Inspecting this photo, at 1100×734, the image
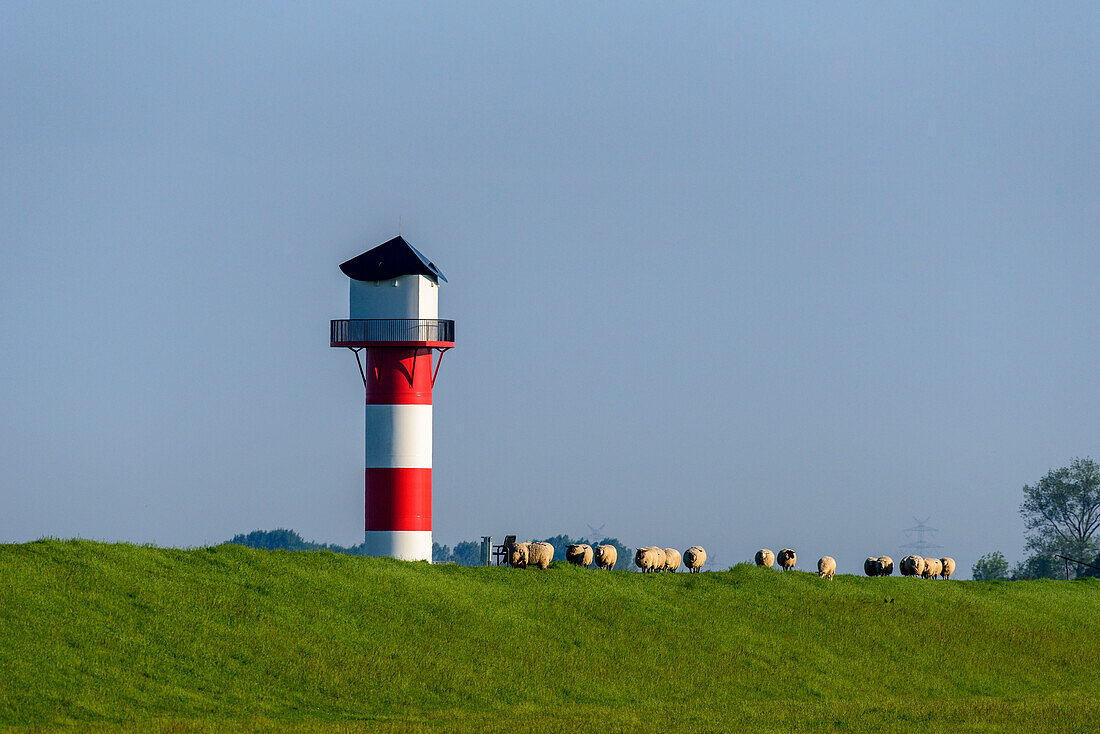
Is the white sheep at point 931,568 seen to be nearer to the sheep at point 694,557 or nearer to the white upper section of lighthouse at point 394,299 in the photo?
the sheep at point 694,557

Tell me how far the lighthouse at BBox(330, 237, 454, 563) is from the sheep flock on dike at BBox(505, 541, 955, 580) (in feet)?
15.6

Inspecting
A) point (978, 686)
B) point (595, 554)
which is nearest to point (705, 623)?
point (978, 686)

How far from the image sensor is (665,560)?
209 ft

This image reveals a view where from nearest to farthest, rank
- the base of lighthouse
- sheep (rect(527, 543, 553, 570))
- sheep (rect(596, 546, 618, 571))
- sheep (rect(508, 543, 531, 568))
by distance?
sheep (rect(508, 543, 531, 568))
sheep (rect(527, 543, 553, 570))
the base of lighthouse
sheep (rect(596, 546, 618, 571))

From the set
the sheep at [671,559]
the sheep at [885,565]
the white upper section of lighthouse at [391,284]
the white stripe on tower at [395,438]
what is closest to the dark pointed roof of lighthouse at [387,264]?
the white upper section of lighthouse at [391,284]

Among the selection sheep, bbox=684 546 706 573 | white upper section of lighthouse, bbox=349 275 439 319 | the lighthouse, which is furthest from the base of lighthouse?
sheep, bbox=684 546 706 573

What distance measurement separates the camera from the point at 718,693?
43.2m

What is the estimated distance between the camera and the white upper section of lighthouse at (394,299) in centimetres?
5897

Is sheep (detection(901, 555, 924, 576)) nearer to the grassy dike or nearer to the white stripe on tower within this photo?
the grassy dike

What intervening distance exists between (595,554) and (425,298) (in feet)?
49.6

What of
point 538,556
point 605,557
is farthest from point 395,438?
point 605,557

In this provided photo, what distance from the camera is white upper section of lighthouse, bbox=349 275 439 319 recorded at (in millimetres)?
58969

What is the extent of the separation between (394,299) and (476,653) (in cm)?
2100

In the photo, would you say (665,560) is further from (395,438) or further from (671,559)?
(395,438)
